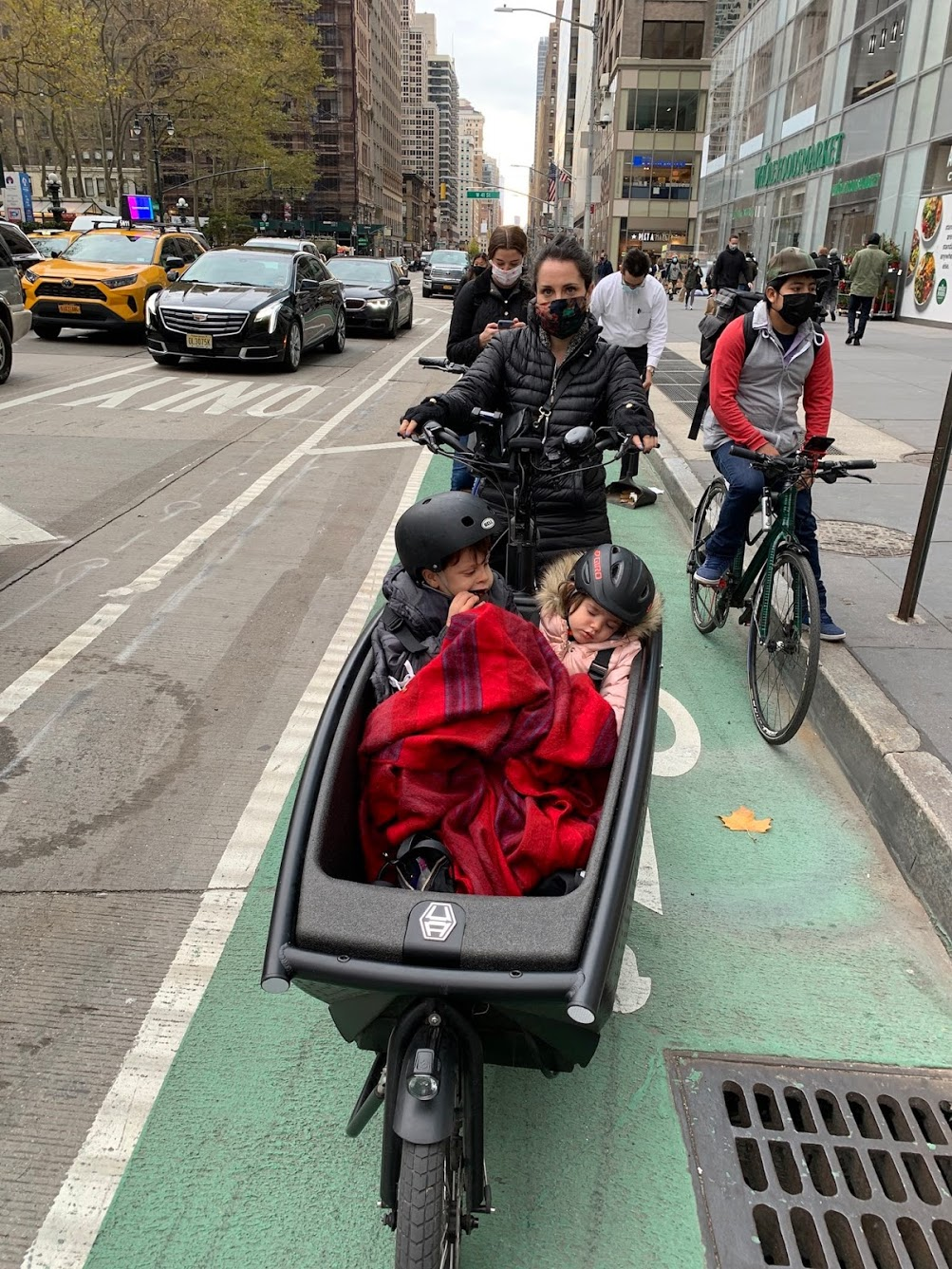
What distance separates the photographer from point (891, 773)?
3.58m

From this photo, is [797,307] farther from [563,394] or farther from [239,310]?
[239,310]

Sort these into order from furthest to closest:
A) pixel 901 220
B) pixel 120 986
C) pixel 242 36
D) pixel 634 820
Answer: pixel 242 36, pixel 901 220, pixel 120 986, pixel 634 820

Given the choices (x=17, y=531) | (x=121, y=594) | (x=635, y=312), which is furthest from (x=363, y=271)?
(x=121, y=594)

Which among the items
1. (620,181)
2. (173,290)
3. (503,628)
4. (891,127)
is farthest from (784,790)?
(620,181)

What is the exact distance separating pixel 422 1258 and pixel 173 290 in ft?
49.3

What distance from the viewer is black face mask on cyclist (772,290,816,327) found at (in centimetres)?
436

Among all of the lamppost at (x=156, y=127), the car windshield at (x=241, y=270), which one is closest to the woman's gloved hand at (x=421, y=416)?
the car windshield at (x=241, y=270)

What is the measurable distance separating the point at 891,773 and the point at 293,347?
43.4 ft

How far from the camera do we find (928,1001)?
2795mm

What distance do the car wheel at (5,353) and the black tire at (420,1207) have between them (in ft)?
42.0

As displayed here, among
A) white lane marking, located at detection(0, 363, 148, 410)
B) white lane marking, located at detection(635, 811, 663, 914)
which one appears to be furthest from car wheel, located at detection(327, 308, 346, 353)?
white lane marking, located at detection(635, 811, 663, 914)

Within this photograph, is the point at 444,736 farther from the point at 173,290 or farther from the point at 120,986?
the point at 173,290

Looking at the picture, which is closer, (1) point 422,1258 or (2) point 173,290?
(1) point 422,1258

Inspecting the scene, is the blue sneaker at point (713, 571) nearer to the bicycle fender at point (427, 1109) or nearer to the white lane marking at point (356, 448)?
the bicycle fender at point (427, 1109)
